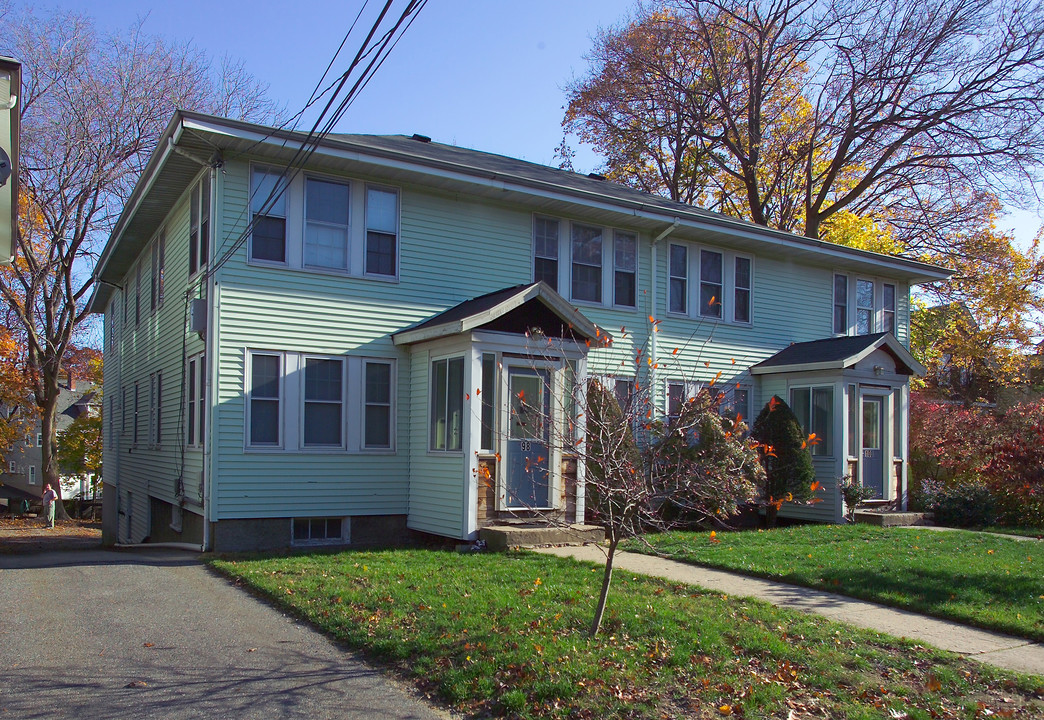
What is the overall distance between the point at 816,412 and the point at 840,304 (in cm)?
361

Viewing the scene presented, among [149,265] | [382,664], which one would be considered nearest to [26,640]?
[382,664]

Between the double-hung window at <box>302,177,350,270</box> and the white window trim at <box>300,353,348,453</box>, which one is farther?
the double-hung window at <box>302,177,350,270</box>

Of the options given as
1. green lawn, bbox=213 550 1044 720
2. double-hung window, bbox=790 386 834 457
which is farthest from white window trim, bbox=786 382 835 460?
green lawn, bbox=213 550 1044 720

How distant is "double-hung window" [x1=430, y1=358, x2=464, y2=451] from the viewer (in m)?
12.6

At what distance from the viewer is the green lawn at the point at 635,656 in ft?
17.9

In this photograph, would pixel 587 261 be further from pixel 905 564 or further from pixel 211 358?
pixel 905 564

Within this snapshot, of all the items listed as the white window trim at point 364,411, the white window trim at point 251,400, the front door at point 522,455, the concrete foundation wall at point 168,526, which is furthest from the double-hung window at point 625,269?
the concrete foundation wall at point 168,526

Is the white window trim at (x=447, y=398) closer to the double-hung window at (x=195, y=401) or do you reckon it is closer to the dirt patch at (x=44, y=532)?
the double-hung window at (x=195, y=401)

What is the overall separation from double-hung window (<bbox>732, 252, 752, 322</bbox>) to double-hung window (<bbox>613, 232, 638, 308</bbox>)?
2.70 meters

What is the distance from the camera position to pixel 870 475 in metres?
17.3

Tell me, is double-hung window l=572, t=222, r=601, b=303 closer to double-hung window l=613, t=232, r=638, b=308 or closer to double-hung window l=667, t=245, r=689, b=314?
double-hung window l=613, t=232, r=638, b=308

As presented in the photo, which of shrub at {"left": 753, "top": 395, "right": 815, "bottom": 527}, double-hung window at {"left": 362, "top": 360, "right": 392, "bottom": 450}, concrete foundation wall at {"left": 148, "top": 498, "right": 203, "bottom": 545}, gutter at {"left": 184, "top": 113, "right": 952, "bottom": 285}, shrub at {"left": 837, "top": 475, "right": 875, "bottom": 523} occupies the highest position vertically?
gutter at {"left": 184, "top": 113, "right": 952, "bottom": 285}

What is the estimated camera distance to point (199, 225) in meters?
13.6

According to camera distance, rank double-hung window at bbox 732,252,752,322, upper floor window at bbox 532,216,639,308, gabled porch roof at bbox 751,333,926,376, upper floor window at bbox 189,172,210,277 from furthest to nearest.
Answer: double-hung window at bbox 732,252,752,322 < gabled porch roof at bbox 751,333,926,376 < upper floor window at bbox 532,216,639,308 < upper floor window at bbox 189,172,210,277
